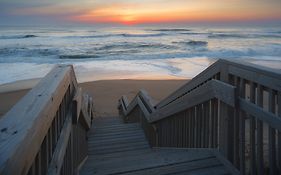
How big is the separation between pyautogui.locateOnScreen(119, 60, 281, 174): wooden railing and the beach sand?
23.1ft

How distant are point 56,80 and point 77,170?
1228 mm

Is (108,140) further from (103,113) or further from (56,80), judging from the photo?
(103,113)

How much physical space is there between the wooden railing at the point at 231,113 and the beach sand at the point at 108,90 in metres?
7.04

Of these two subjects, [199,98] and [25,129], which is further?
[199,98]

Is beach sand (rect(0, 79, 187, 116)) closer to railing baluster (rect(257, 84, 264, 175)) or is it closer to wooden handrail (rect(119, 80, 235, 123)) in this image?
wooden handrail (rect(119, 80, 235, 123))

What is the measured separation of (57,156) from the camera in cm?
206

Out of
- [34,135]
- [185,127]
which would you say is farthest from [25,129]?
[185,127]

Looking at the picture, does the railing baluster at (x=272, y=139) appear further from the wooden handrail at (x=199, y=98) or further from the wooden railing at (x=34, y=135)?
the wooden railing at (x=34, y=135)

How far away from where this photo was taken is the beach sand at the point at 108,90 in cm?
1149

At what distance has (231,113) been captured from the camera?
298 centimetres

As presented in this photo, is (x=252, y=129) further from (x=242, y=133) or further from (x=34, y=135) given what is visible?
(x=34, y=135)

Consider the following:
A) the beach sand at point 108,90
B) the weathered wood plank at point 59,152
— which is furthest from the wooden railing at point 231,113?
the beach sand at point 108,90

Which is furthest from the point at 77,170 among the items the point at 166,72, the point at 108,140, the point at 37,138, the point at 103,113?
the point at 166,72

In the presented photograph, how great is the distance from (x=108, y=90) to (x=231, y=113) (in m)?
10.5
